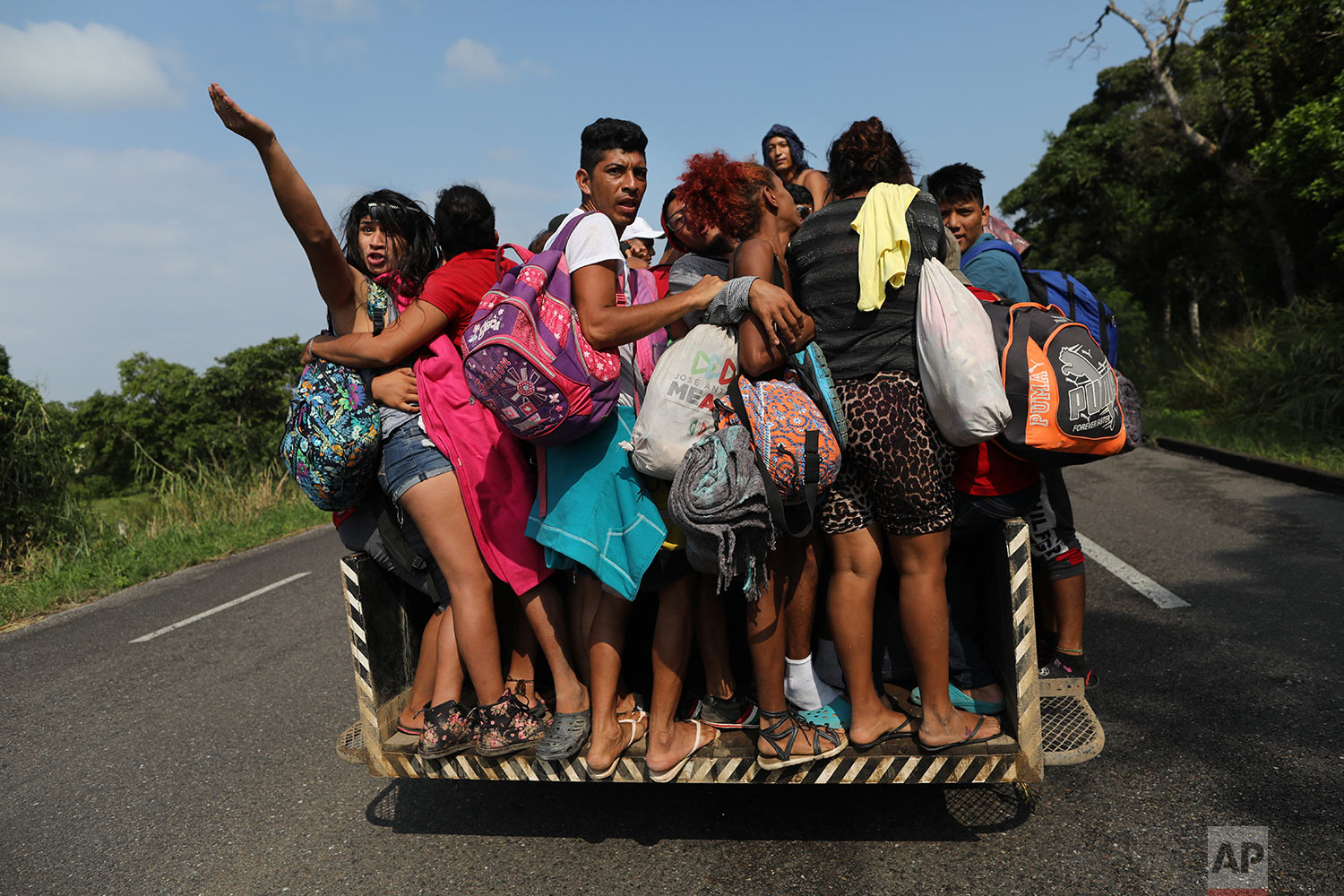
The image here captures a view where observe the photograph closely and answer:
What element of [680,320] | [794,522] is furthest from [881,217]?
[794,522]

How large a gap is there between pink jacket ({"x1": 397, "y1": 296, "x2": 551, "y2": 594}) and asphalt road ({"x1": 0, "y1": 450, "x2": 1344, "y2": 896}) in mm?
1028

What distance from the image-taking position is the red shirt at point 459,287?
311 cm

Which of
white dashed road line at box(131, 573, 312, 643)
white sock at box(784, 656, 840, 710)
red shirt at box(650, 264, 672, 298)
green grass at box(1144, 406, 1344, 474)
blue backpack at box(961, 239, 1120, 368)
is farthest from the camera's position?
green grass at box(1144, 406, 1344, 474)

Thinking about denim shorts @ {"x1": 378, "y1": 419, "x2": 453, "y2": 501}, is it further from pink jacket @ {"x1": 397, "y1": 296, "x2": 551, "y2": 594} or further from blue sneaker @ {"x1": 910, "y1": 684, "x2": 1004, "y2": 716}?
blue sneaker @ {"x1": 910, "y1": 684, "x2": 1004, "y2": 716}

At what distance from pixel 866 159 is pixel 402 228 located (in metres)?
1.74

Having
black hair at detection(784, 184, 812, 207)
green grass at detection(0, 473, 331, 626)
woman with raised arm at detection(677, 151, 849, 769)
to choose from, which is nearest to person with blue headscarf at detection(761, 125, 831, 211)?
black hair at detection(784, 184, 812, 207)

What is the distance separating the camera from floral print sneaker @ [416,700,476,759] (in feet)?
9.73

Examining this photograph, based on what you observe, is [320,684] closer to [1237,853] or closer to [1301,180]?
[1237,853]

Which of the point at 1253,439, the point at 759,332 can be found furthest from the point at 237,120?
the point at 1253,439

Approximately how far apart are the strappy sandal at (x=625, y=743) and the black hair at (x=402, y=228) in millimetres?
1753

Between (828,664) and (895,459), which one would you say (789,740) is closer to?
(828,664)

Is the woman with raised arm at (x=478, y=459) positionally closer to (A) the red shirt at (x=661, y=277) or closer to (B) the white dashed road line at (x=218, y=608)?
(A) the red shirt at (x=661, y=277)

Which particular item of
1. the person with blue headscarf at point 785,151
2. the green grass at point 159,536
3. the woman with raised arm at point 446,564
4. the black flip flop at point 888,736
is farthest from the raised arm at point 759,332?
the green grass at point 159,536

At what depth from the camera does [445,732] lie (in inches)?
118
